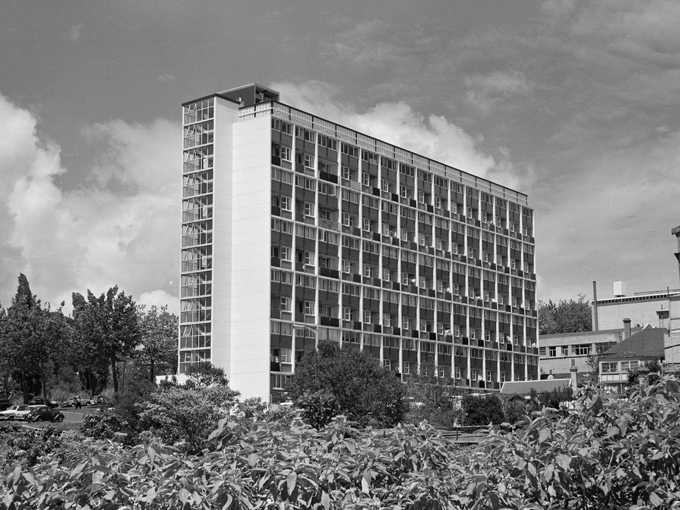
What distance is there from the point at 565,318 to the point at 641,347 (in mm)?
60542

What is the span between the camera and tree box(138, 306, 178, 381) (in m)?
101

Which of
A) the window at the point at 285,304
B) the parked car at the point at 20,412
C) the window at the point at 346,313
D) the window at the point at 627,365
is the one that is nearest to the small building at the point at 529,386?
the window at the point at 627,365

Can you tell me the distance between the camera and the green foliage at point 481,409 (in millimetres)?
70250

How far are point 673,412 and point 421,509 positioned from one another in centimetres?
244

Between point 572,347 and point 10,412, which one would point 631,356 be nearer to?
point 572,347

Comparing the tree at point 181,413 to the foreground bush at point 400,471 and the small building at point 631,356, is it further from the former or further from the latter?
the small building at point 631,356

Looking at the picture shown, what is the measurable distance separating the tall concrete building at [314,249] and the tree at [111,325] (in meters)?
12.1

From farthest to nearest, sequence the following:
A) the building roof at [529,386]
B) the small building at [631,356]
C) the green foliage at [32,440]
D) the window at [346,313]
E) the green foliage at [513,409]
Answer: the building roof at [529,386] < the small building at [631,356] < the window at [346,313] < the green foliage at [513,409] < the green foliage at [32,440]

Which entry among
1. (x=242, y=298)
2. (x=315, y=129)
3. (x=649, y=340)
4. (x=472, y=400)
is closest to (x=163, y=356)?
(x=242, y=298)

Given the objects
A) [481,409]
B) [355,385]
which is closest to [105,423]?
[355,385]

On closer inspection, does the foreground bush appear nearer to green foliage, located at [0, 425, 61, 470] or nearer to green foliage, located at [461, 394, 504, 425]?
green foliage, located at [0, 425, 61, 470]

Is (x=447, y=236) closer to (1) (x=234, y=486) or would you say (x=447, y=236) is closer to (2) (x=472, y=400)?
(2) (x=472, y=400)

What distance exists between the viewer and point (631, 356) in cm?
8888

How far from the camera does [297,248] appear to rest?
3169 inches
